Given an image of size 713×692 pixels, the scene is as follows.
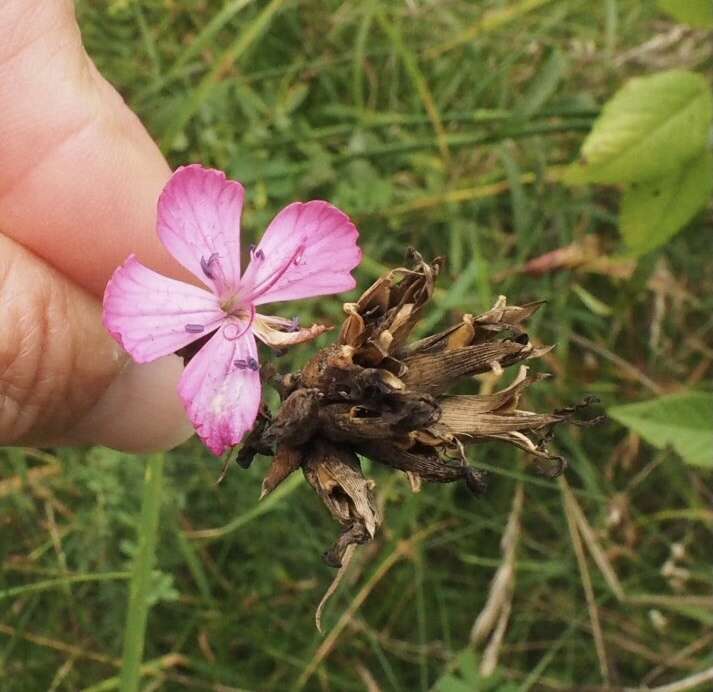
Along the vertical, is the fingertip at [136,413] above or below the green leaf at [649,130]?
above

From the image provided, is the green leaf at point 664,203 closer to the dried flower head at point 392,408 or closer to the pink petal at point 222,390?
the dried flower head at point 392,408

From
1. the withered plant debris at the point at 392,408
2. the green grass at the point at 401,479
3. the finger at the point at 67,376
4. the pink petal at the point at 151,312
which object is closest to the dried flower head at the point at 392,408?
the withered plant debris at the point at 392,408

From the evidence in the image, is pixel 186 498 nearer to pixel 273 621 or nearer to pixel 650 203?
pixel 273 621

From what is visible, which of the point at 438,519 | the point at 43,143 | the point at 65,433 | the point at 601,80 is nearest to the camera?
the point at 43,143

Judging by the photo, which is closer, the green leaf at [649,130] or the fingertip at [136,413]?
the fingertip at [136,413]

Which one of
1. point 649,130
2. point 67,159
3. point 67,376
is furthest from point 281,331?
point 649,130

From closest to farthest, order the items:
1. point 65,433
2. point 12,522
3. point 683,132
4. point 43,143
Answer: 1. point 43,143
2. point 65,433
3. point 683,132
4. point 12,522

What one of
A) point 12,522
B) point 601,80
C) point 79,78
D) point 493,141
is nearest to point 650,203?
point 493,141
